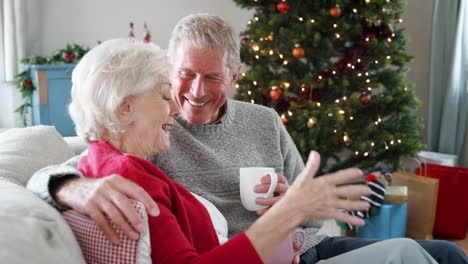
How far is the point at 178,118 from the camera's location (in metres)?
1.54

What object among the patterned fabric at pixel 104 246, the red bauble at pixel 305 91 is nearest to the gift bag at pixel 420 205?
the red bauble at pixel 305 91

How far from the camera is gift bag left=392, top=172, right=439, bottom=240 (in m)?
2.82

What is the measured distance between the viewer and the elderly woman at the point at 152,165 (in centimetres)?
79

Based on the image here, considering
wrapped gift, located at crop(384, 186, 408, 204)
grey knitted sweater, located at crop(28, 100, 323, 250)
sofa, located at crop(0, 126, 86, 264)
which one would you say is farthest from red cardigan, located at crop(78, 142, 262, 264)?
wrapped gift, located at crop(384, 186, 408, 204)

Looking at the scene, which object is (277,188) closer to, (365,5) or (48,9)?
(365,5)

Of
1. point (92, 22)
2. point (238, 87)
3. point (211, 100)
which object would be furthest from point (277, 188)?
point (92, 22)

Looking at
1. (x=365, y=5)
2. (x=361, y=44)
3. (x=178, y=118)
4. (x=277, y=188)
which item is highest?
(x=365, y=5)

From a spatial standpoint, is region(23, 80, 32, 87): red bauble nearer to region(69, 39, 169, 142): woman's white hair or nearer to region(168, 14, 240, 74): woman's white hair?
region(168, 14, 240, 74): woman's white hair

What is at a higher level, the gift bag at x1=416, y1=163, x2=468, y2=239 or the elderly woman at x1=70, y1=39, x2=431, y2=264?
the elderly woman at x1=70, y1=39, x2=431, y2=264

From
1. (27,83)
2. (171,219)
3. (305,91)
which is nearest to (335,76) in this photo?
(305,91)

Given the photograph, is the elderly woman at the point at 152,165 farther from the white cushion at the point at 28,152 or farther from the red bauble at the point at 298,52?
the red bauble at the point at 298,52

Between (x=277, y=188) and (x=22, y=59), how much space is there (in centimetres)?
370

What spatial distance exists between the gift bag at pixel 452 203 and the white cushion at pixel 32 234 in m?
2.76

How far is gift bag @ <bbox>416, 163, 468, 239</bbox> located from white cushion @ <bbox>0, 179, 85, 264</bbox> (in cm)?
276
